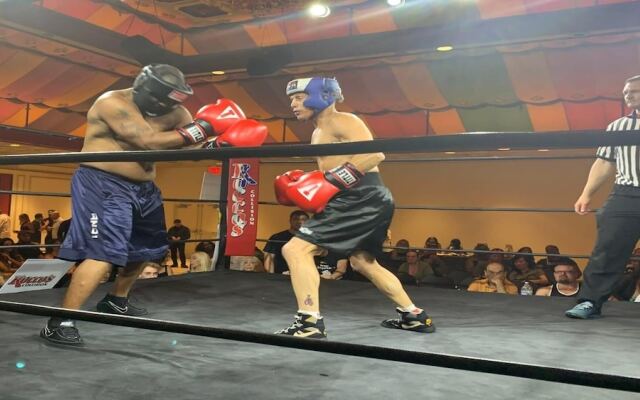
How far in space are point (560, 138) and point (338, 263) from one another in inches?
134

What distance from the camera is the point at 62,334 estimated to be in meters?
1.74

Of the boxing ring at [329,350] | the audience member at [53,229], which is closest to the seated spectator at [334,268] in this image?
the boxing ring at [329,350]

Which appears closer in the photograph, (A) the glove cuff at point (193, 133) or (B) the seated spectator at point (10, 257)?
(A) the glove cuff at point (193, 133)

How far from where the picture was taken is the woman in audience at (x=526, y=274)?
402 centimetres

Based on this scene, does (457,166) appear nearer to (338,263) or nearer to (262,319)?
(338,263)

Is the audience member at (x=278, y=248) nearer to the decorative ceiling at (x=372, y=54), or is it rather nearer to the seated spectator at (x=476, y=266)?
the seated spectator at (x=476, y=266)

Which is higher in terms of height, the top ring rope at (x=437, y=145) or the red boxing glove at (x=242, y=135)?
→ the red boxing glove at (x=242, y=135)

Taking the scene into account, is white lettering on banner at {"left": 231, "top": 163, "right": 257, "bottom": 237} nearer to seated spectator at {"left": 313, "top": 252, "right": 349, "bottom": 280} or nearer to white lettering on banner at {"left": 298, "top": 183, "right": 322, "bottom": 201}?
seated spectator at {"left": 313, "top": 252, "right": 349, "bottom": 280}

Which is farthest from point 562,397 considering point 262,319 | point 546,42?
point 546,42

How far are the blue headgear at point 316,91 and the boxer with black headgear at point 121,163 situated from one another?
1.01 ft

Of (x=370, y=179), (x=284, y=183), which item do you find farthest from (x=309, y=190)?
(x=370, y=179)

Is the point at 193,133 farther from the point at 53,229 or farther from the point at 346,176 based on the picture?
the point at 53,229

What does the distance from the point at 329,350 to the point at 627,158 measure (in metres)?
2.03

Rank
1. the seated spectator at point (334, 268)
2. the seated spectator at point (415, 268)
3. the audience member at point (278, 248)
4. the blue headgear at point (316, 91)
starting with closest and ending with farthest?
the blue headgear at point (316, 91), the seated spectator at point (334, 268), the audience member at point (278, 248), the seated spectator at point (415, 268)
